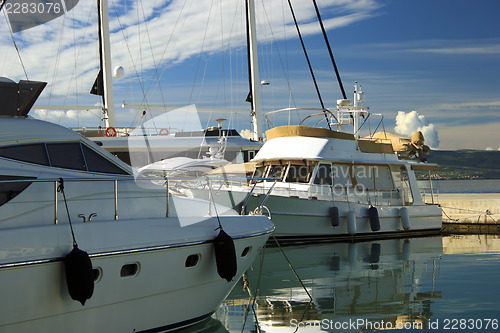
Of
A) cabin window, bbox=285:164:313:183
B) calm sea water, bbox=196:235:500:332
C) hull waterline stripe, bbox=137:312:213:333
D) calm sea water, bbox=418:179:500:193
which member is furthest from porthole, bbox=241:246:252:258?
calm sea water, bbox=418:179:500:193

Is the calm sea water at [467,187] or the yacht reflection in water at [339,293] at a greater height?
the yacht reflection in water at [339,293]

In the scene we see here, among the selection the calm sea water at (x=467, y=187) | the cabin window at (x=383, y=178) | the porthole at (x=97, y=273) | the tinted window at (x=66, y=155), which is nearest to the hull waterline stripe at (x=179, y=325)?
the porthole at (x=97, y=273)

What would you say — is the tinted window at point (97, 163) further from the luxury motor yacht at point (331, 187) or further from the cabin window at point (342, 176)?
the cabin window at point (342, 176)

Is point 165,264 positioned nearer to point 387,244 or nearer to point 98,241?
point 98,241

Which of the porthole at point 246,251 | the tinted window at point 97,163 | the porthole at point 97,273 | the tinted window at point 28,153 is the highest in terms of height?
the tinted window at point 28,153

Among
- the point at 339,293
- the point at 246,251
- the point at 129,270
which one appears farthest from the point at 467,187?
the point at 129,270

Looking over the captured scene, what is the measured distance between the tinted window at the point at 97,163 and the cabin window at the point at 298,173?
395 inches

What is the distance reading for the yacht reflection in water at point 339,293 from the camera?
7.61 meters

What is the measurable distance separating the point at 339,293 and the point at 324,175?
7344mm

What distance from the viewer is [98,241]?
572cm

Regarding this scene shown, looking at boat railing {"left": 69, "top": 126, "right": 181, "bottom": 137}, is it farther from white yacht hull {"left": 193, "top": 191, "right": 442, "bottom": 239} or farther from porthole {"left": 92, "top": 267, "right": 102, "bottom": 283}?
porthole {"left": 92, "top": 267, "right": 102, "bottom": 283}

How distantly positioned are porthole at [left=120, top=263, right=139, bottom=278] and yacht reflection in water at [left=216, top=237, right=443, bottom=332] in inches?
82.0

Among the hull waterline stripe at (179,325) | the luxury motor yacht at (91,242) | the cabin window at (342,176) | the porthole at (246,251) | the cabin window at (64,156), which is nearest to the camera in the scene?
the luxury motor yacht at (91,242)

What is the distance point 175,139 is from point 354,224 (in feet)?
31.4
